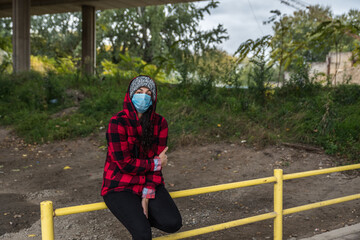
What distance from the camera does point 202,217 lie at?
5.71 metres

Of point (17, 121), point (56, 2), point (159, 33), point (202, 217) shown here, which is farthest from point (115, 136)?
point (159, 33)

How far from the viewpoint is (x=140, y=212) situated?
2.96m

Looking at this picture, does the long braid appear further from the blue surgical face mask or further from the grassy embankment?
the grassy embankment

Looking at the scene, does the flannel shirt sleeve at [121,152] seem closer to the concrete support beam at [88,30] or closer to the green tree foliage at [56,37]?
the concrete support beam at [88,30]

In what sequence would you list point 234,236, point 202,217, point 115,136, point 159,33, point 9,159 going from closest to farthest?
point 115,136, point 234,236, point 202,217, point 9,159, point 159,33

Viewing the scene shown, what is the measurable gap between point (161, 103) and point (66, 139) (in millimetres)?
2890

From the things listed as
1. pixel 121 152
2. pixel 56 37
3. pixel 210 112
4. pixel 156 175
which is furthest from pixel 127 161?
pixel 56 37

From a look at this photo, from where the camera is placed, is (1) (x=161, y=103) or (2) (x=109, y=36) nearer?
(1) (x=161, y=103)

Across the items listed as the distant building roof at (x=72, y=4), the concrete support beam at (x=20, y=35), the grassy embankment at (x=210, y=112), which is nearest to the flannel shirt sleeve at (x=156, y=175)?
the grassy embankment at (x=210, y=112)

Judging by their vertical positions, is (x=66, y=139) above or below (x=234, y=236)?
above

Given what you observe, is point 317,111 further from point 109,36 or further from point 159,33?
point 109,36

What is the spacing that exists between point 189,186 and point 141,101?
4295 mm

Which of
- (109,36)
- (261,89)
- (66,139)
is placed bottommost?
(66,139)

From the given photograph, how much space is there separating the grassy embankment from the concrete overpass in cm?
257
